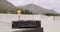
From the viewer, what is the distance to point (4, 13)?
3.41 m

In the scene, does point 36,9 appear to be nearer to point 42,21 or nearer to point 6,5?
point 42,21

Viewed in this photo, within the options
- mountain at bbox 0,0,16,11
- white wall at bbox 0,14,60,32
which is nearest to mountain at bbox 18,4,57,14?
white wall at bbox 0,14,60,32

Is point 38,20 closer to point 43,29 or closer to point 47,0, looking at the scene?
point 43,29

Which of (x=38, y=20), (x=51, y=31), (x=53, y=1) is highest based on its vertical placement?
(x=53, y=1)

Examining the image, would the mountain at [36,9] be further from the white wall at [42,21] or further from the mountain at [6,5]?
the mountain at [6,5]

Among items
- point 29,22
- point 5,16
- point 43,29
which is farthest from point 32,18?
point 5,16

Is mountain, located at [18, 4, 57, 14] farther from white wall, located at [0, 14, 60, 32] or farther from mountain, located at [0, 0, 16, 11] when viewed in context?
mountain, located at [0, 0, 16, 11]

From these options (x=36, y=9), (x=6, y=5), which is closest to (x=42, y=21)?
(x=36, y=9)

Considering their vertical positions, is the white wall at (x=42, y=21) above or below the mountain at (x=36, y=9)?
below

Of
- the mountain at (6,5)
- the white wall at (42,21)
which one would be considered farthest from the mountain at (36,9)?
the mountain at (6,5)

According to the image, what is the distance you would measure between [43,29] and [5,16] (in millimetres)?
876

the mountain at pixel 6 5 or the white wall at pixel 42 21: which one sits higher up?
the mountain at pixel 6 5

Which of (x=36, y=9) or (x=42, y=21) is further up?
(x=36, y=9)

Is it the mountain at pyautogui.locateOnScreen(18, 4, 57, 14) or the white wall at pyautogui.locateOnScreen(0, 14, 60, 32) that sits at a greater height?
the mountain at pyautogui.locateOnScreen(18, 4, 57, 14)
